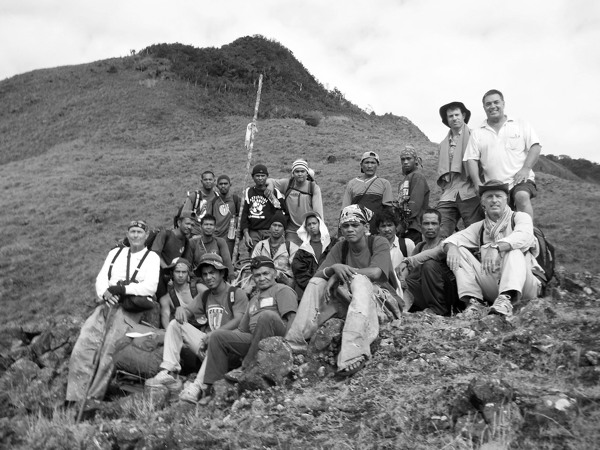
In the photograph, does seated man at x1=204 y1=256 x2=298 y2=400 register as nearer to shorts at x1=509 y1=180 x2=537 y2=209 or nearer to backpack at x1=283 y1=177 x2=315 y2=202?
backpack at x1=283 y1=177 x2=315 y2=202

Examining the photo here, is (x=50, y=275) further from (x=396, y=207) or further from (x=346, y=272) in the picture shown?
(x=346, y=272)

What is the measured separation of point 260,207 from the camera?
902 centimetres

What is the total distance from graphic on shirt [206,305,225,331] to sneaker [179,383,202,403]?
4.02 ft

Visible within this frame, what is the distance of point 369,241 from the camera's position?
613 cm

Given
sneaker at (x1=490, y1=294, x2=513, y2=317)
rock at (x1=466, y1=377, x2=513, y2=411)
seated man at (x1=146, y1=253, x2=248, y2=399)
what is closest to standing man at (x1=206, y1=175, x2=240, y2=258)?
seated man at (x1=146, y1=253, x2=248, y2=399)

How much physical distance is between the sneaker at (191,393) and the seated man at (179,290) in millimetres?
2124

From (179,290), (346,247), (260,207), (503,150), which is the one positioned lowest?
(179,290)

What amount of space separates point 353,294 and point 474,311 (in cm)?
131

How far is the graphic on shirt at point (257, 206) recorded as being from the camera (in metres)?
9.01

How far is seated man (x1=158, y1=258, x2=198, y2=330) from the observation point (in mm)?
7531

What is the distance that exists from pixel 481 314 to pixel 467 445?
7.44 ft

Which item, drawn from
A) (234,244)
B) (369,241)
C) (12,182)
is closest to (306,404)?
(369,241)

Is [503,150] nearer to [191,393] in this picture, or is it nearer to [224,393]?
[224,393]

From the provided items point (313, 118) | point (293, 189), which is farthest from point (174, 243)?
point (313, 118)
